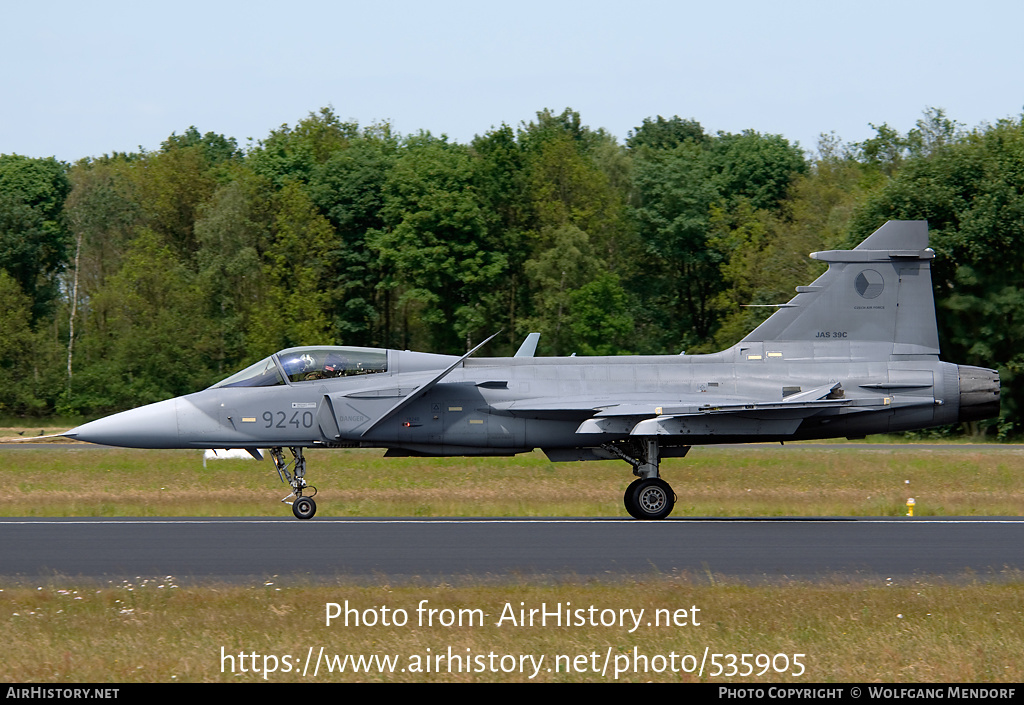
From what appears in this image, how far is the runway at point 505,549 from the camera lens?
12102mm

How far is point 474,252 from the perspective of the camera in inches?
2176

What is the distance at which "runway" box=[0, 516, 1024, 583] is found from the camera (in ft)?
39.7

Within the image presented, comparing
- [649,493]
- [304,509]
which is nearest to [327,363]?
[304,509]

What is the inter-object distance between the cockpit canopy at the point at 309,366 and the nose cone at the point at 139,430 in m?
1.00

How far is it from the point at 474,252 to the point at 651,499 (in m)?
38.5

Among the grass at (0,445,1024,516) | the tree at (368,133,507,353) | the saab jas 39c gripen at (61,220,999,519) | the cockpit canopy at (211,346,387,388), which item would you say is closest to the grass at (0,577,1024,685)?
the saab jas 39c gripen at (61,220,999,519)

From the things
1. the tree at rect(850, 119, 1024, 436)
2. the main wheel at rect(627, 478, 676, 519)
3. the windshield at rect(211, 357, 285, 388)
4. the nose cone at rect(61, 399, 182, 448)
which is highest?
the tree at rect(850, 119, 1024, 436)

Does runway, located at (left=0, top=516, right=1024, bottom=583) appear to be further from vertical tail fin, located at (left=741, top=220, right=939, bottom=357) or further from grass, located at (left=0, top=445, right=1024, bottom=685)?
vertical tail fin, located at (left=741, top=220, right=939, bottom=357)

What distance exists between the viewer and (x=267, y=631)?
9.28 meters

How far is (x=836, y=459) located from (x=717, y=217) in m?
32.3

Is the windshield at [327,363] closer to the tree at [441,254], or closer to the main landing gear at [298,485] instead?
the main landing gear at [298,485]

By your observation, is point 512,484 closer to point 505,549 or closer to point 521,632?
point 505,549

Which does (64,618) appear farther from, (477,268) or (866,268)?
(477,268)

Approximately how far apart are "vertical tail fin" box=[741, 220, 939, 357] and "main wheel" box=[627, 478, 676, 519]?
3.20 m
